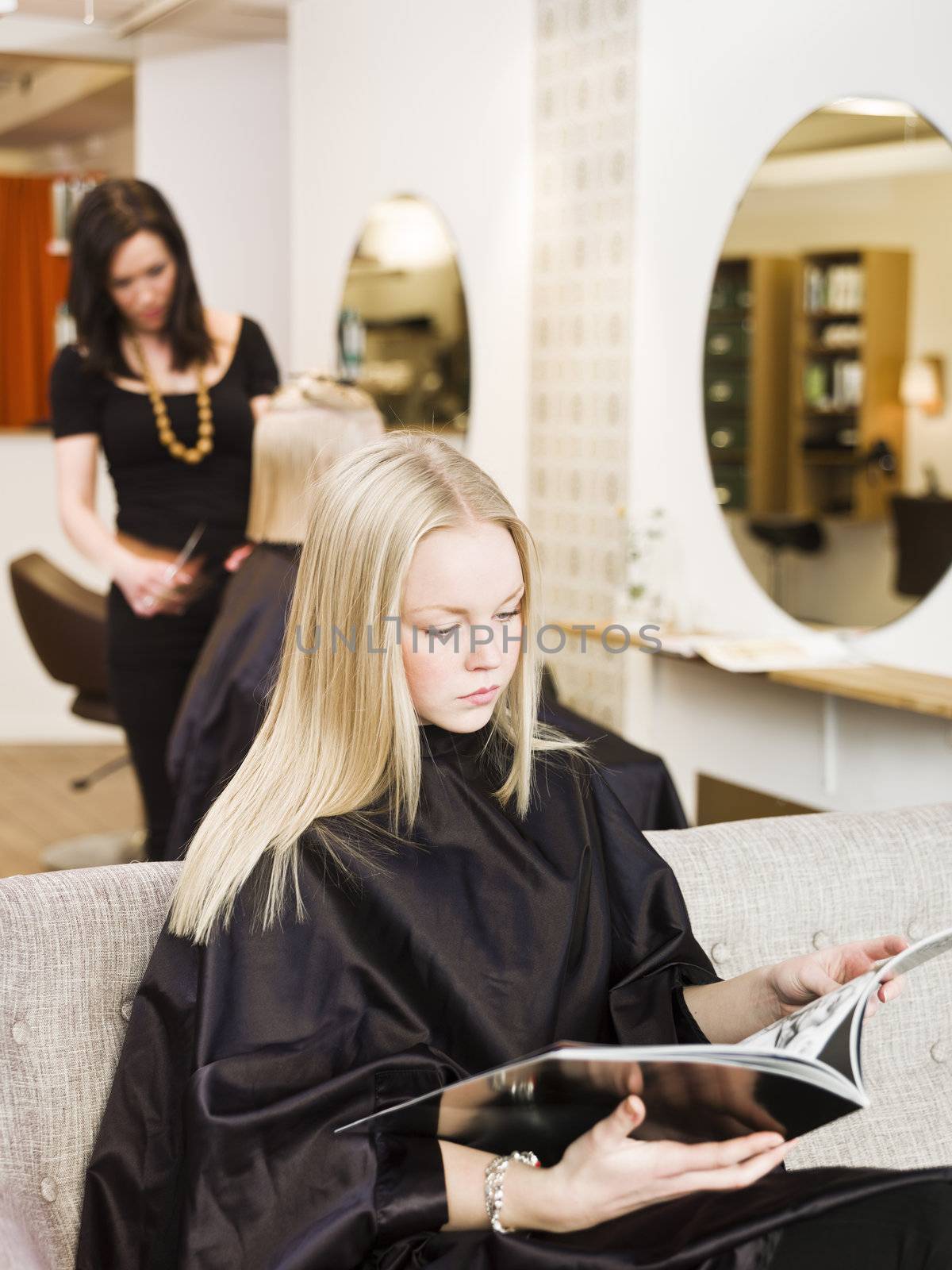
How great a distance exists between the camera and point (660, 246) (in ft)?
11.7

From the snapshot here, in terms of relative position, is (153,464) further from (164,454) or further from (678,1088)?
(678,1088)

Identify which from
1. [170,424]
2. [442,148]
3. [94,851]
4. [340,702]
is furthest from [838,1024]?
[442,148]

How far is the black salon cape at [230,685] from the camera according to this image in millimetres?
2434

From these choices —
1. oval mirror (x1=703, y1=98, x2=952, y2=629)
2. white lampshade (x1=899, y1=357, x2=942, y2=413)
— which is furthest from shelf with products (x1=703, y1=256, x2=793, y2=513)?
white lampshade (x1=899, y1=357, x2=942, y2=413)

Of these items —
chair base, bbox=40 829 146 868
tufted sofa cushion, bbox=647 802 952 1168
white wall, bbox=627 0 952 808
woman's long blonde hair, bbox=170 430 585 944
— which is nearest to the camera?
woman's long blonde hair, bbox=170 430 585 944

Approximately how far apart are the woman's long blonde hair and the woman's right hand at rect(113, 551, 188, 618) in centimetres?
150

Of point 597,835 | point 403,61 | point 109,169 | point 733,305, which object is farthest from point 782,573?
point 109,169

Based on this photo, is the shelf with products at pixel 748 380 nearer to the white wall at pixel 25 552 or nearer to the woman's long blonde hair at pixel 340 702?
the woman's long blonde hair at pixel 340 702

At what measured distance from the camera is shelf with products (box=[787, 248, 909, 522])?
2939 mm

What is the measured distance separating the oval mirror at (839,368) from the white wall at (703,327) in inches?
2.1

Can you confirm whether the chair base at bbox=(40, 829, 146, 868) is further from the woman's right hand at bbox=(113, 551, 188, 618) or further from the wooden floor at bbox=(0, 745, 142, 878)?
the woman's right hand at bbox=(113, 551, 188, 618)

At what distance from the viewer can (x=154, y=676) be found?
2855mm

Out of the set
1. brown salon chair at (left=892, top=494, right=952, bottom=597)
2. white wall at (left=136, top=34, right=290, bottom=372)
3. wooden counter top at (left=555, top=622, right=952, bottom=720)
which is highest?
white wall at (left=136, top=34, right=290, bottom=372)

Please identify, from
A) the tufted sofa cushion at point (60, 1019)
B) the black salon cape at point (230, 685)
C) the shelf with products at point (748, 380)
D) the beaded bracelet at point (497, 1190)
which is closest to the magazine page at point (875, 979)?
the beaded bracelet at point (497, 1190)
